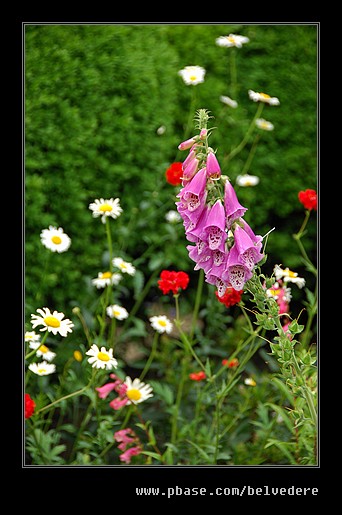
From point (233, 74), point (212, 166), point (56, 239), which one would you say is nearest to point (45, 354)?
point (56, 239)

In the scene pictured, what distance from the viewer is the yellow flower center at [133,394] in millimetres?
2730

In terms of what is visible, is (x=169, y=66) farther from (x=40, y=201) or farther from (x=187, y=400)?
(x=187, y=400)

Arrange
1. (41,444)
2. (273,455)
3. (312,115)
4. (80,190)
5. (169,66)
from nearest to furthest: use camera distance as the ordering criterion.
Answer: (41,444), (273,455), (80,190), (169,66), (312,115)

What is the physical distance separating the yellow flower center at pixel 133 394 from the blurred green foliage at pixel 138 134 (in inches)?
28.7

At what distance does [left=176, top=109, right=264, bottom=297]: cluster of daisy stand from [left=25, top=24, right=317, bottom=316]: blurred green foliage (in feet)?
4.73

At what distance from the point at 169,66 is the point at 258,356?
67.4 inches

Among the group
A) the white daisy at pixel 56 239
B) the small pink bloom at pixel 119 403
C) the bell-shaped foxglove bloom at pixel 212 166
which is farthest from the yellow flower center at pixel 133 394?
the bell-shaped foxglove bloom at pixel 212 166

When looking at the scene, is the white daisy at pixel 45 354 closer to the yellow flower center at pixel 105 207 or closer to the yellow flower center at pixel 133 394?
the yellow flower center at pixel 133 394

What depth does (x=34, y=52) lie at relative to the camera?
333cm

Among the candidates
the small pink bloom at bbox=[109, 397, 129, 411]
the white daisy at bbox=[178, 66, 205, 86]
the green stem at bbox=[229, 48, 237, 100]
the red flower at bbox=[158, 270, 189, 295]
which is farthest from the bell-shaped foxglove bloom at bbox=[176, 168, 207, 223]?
the green stem at bbox=[229, 48, 237, 100]

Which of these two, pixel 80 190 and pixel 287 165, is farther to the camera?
pixel 287 165

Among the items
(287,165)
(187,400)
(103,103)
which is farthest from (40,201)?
(287,165)

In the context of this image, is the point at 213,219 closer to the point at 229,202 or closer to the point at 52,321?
the point at 229,202

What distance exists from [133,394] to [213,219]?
3.60 feet
